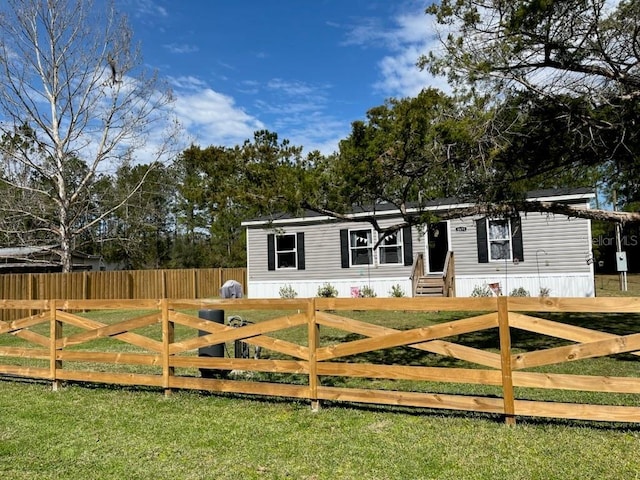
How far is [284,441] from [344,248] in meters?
13.2

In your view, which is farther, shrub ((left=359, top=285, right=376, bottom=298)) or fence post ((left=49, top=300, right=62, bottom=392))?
shrub ((left=359, top=285, right=376, bottom=298))

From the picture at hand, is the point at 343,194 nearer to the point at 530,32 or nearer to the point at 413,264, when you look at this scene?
the point at 530,32

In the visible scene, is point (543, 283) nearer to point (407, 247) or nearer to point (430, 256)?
point (430, 256)

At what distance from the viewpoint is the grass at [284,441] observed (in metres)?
3.29

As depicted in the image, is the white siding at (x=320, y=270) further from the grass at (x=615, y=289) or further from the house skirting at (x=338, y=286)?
the grass at (x=615, y=289)

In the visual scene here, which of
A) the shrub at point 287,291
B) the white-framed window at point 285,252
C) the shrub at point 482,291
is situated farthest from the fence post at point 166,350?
the white-framed window at point 285,252

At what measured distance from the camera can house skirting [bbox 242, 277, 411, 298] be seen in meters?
16.3

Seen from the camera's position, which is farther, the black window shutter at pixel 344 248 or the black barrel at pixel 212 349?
the black window shutter at pixel 344 248

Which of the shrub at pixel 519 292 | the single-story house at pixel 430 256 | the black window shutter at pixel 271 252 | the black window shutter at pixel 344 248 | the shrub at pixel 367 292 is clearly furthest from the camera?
the black window shutter at pixel 271 252

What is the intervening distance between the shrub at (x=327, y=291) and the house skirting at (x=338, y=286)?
8cm

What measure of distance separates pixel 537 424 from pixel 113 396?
441cm

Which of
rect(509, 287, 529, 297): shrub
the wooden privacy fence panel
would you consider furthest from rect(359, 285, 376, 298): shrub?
the wooden privacy fence panel

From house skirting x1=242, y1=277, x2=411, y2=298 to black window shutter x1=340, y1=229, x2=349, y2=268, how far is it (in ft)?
2.04

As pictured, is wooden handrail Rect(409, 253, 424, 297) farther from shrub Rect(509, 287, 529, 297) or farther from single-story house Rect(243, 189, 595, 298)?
shrub Rect(509, 287, 529, 297)
